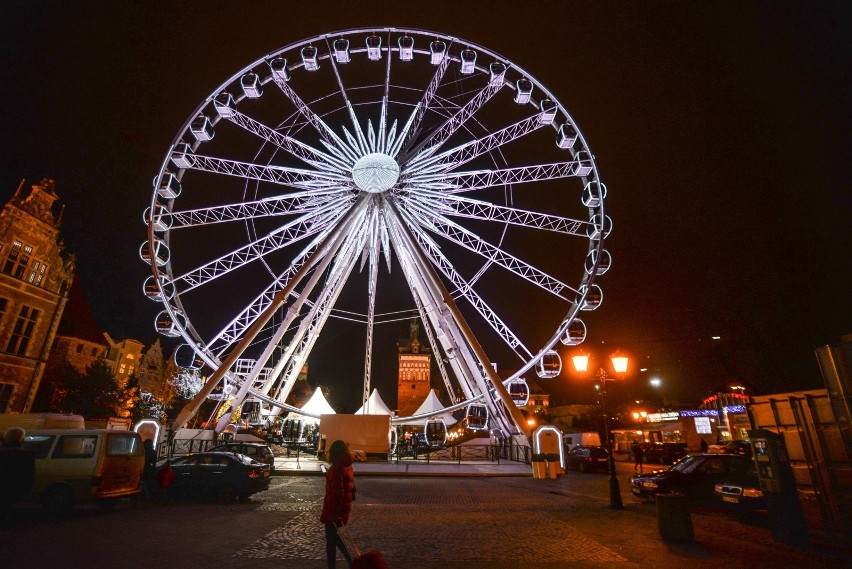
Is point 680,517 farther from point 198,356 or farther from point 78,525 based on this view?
point 198,356

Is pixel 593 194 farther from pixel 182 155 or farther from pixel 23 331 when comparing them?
pixel 23 331

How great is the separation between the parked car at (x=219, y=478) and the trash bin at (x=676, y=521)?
10.1 metres

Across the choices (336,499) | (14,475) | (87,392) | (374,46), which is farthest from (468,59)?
(87,392)

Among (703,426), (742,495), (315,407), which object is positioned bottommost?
(742,495)

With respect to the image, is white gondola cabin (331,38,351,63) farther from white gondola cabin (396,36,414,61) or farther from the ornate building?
the ornate building

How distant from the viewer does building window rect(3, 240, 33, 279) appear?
27812mm

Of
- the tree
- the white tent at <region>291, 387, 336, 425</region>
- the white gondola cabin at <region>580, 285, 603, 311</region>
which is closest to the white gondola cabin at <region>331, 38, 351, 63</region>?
the white gondola cabin at <region>580, 285, 603, 311</region>

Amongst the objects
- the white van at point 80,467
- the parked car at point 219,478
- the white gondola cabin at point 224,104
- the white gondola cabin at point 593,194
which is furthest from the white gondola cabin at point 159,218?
the white gondola cabin at point 593,194

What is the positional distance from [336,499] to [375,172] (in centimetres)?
1724

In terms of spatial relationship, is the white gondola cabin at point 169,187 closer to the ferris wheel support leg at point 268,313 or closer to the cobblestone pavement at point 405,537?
the ferris wheel support leg at point 268,313

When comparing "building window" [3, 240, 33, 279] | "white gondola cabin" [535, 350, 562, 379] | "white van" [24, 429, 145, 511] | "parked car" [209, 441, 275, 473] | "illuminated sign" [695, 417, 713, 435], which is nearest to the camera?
"white van" [24, 429, 145, 511]

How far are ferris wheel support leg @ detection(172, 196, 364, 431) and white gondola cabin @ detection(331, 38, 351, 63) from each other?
6372 millimetres

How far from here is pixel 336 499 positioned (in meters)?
5.66

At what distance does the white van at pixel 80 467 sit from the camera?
33.1 ft
